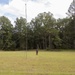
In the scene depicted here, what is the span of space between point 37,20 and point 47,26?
575 cm

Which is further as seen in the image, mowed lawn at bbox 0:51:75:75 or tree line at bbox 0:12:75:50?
tree line at bbox 0:12:75:50

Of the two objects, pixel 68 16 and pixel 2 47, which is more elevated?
pixel 68 16

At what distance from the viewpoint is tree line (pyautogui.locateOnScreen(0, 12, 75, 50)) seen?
301 feet

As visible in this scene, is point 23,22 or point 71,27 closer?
point 71,27

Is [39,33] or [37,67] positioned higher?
[39,33]

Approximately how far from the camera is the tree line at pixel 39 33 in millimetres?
91875

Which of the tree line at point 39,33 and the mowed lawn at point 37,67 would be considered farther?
the tree line at point 39,33

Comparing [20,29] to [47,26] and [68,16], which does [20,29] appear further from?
[68,16]

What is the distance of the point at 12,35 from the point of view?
97.9m

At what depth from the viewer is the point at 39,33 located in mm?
93500

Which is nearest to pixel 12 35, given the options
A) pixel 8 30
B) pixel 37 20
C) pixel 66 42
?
pixel 8 30

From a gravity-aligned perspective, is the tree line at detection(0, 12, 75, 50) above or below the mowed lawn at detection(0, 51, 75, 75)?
above

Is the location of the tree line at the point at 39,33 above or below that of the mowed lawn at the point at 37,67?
above

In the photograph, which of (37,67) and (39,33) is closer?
(37,67)
